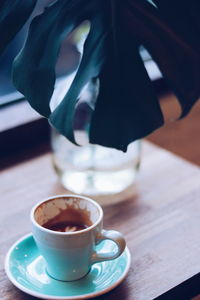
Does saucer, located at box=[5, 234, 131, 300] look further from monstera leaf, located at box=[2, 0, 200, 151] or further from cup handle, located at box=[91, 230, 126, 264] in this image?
monstera leaf, located at box=[2, 0, 200, 151]

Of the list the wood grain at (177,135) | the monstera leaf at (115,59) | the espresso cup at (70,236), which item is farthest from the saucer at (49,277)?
the wood grain at (177,135)

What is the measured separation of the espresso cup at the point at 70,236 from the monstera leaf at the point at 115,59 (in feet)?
0.34

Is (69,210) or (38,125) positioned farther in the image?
(38,125)

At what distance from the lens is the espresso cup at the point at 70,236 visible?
687mm

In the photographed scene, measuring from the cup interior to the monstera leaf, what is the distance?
0.32ft

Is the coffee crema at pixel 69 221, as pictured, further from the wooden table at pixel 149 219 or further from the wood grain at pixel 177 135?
the wood grain at pixel 177 135

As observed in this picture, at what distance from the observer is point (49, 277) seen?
73 centimetres

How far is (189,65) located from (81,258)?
33 centimetres

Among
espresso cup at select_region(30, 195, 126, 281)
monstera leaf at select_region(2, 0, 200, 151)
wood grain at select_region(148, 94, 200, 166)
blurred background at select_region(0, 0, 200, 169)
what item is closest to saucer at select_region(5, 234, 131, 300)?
espresso cup at select_region(30, 195, 126, 281)

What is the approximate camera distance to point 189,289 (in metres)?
0.75

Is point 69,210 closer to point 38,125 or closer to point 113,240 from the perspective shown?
point 113,240

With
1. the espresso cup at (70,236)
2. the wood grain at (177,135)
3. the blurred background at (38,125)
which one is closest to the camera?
the espresso cup at (70,236)

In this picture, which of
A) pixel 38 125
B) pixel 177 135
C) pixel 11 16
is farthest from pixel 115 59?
pixel 177 135

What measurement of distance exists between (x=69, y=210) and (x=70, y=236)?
3.6 inches
